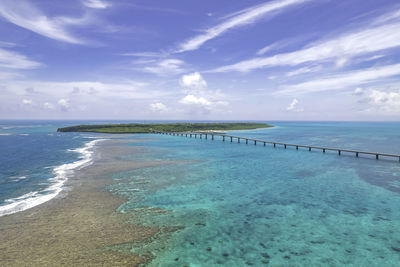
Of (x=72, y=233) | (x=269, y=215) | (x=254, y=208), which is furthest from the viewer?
(x=254, y=208)

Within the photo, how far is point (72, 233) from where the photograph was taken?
56.1 ft

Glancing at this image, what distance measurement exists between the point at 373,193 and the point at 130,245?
27832mm

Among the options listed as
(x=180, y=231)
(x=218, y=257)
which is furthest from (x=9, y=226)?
(x=218, y=257)

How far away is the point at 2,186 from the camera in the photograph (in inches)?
1141

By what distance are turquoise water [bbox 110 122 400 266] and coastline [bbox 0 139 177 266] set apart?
1522 mm

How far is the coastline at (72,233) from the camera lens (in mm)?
14094

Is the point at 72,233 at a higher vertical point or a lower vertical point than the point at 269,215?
higher

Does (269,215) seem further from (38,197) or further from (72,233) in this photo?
(38,197)

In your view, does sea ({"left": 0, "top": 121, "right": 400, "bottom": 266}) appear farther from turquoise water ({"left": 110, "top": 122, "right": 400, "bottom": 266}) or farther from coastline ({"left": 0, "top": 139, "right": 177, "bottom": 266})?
coastline ({"left": 0, "top": 139, "right": 177, "bottom": 266})

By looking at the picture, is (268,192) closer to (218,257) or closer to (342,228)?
(342,228)

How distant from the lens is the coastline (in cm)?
1409

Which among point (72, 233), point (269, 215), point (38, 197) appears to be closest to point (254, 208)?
point (269, 215)

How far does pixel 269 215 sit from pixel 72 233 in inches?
628

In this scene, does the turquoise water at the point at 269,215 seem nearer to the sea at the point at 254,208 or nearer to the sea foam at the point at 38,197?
the sea at the point at 254,208
